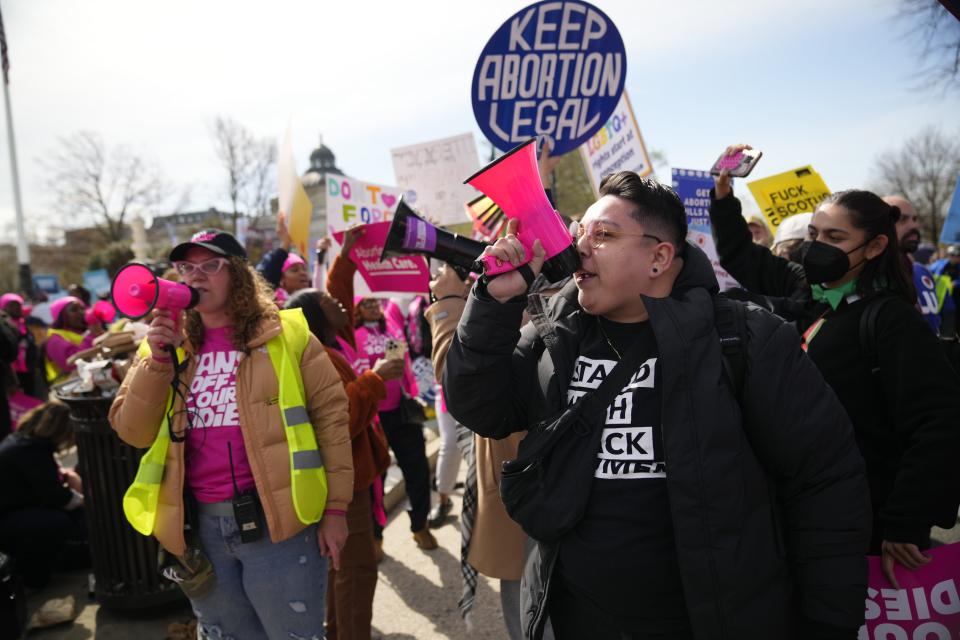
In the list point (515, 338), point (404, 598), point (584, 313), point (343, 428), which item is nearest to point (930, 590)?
point (584, 313)

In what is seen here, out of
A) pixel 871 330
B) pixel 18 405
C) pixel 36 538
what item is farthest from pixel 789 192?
pixel 18 405

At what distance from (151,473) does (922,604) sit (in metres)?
2.63

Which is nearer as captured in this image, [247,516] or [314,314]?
[247,516]

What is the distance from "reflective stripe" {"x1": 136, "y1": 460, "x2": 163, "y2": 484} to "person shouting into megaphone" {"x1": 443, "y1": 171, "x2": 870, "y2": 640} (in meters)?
1.28

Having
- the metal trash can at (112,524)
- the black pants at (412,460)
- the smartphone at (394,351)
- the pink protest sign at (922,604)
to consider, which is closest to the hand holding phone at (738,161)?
the pink protest sign at (922,604)

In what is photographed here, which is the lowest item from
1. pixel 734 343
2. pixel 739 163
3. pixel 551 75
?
pixel 734 343

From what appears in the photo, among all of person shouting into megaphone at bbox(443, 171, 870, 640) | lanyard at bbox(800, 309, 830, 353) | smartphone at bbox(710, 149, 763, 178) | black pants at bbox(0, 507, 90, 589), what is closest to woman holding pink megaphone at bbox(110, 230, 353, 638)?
person shouting into megaphone at bbox(443, 171, 870, 640)

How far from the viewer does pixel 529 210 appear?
5.15ft

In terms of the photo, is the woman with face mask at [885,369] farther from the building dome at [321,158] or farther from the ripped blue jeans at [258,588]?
the building dome at [321,158]

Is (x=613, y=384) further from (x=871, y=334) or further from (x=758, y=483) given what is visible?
(x=871, y=334)

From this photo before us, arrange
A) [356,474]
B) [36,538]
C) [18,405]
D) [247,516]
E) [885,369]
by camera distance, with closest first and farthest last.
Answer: [885,369] → [247,516] → [356,474] → [36,538] → [18,405]

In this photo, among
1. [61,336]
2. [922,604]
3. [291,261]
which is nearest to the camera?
[922,604]

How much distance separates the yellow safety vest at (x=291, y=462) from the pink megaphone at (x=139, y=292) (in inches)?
11.7

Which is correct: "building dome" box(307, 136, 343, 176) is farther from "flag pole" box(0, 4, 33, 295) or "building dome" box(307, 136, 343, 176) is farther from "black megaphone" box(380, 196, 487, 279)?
"black megaphone" box(380, 196, 487, 279)
